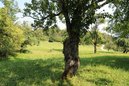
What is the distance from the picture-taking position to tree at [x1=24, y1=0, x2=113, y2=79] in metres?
18.3

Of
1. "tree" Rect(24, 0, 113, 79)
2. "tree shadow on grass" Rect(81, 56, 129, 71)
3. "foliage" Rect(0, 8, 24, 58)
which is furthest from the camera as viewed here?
"foliage" Rect(0, 8, 24, 58)

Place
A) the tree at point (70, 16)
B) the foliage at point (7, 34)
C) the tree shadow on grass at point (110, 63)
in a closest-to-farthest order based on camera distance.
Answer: the tree at point (70, 16)
the tree shadow on grass at point (110, 63)
the foliage at point (7, 34)

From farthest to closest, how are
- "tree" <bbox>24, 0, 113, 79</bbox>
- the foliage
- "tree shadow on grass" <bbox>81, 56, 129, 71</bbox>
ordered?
the foliage < "tree shadow on grass" <bbox>81, 56, 129, 71</bbox> < "tree" <bbox>24, 0, 113, 79</bbox>

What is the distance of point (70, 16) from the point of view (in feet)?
63.7

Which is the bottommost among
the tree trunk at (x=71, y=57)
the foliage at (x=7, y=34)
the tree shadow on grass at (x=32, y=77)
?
the tree shadow on grass at (x=32, y=77)

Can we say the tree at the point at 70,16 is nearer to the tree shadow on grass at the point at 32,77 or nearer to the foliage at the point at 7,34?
the tree shadow on grass at the point at 32,77

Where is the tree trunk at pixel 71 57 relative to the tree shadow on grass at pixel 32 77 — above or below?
above

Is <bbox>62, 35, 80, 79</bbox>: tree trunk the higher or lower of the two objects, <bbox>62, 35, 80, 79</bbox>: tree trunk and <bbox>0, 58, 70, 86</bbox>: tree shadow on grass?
the higher

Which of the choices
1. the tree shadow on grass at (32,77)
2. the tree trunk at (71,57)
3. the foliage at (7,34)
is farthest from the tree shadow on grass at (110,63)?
the foliage at (7,34)

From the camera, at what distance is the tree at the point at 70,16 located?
18.3 metres

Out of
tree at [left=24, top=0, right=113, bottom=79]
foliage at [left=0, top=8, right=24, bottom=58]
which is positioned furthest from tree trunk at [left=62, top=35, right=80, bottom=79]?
foliage at [left=0, top=8, right=24, bottom=58]

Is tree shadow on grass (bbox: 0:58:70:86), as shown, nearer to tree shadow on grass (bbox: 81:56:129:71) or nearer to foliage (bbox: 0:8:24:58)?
tree shadow on grass (bbox: 81:56:129:71)

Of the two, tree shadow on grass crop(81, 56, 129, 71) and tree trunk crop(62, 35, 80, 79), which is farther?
tree shadow on grass crop(81, 56, 129, 71)

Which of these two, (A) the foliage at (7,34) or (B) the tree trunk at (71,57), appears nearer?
(B) the tree trunk at (71,57)
